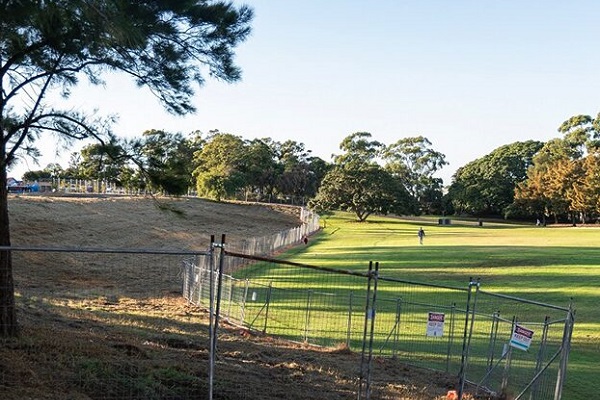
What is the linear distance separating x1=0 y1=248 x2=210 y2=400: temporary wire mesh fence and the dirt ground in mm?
21

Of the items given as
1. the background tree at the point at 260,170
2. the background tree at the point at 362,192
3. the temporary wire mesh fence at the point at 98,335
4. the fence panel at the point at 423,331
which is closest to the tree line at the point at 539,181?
the background tree at the point at 362,192

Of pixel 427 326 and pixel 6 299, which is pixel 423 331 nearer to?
pixel 427 326

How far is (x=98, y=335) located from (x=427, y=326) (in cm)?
574

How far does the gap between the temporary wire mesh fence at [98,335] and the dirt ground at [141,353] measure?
2 cm

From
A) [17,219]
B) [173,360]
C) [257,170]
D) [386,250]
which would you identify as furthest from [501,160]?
[173,360]

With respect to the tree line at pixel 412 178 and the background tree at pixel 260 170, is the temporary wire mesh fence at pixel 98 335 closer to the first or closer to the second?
the tree line at pixel 412 178

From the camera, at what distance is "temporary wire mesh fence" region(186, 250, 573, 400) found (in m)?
11.7

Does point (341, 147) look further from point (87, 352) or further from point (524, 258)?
point (87, 352)

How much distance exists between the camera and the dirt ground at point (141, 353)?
7668mm

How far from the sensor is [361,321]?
1922 cm

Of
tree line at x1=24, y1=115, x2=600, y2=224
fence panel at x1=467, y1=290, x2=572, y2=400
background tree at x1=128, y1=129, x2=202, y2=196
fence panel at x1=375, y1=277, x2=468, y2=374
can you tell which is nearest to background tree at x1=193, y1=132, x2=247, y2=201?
tree line at x1=24, y1=115, x2=600, y2=224

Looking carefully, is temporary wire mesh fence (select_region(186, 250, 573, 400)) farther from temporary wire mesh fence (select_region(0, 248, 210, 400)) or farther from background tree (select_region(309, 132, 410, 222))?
background tree (select_region(309, 132, 410, 222))

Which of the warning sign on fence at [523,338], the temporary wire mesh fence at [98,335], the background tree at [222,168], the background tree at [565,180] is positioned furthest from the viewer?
the background tree at [222,168]

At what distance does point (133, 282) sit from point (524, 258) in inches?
926
